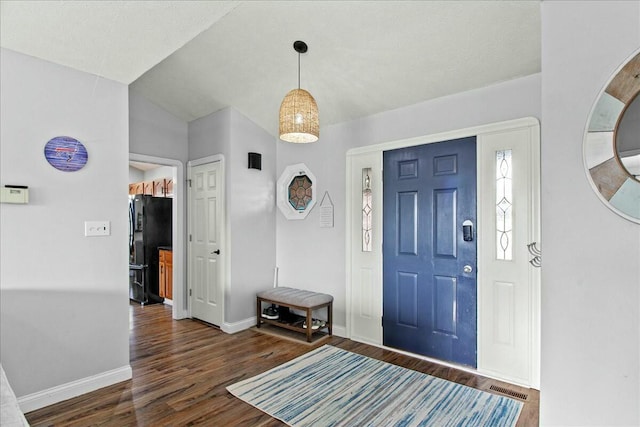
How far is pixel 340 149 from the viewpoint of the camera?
3703 millimetres

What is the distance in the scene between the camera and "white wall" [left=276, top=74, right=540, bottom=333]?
272 centimetres

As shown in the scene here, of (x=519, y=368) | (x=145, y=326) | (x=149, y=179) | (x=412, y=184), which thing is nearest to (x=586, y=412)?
(x=519, y=368)

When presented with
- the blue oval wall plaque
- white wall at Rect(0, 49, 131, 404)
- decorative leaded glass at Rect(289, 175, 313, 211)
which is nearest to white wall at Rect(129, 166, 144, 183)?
decorative leaded glass at Rect(289, 175, 313, 211)

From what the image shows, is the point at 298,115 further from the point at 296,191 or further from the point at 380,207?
the point at 296,191

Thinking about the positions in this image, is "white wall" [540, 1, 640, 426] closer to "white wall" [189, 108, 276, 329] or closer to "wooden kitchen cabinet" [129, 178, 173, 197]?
"white wall" [189, 108, 276, 329]

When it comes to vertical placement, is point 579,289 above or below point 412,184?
below

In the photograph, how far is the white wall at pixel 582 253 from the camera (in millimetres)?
1227

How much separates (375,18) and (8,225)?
9.17 ft

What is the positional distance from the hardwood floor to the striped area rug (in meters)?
0.12

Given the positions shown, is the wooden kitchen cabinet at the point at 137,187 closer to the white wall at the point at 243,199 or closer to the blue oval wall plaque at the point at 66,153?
the white wall at the point at 243,199

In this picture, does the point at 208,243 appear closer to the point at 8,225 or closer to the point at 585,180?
the point at 8,225

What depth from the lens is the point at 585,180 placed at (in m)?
1.32

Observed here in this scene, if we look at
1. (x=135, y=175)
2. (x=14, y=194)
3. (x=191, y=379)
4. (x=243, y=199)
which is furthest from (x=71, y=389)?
(x=135, y=175)

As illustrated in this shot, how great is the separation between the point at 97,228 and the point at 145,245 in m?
2.87
